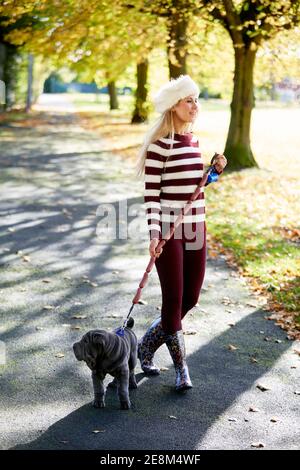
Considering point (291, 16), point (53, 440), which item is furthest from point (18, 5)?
point (53, 440)

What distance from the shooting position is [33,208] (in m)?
12.1

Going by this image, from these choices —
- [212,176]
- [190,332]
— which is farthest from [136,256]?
[212,176]

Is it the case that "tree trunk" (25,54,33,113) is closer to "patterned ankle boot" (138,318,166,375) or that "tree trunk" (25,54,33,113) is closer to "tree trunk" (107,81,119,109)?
"tree trunk" (107,81,119,109)

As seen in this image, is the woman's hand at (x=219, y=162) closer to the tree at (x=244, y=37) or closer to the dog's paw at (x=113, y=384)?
the dog's paw at (x=113, y=384)

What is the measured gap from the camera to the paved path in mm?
4293

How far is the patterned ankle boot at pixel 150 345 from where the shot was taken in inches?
201

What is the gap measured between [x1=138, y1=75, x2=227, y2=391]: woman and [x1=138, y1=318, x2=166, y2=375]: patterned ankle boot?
0.24 m

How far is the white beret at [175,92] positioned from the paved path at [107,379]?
2090 millimetres

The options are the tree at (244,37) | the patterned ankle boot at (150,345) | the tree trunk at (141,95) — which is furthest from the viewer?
the tree trunk at (141,95)

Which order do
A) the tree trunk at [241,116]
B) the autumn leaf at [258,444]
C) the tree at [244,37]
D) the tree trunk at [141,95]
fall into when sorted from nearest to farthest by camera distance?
the autumn leaf at [258,444], the tree at [244,37], the tree trunk at [241,116], the tree trunk at [141,95]

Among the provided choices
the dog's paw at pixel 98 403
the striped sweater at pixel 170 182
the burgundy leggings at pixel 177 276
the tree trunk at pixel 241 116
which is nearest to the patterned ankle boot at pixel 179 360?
the burgundy leggings at pixel 177 276

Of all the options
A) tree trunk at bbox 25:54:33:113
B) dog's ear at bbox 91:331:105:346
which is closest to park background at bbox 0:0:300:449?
dog's ear at bbox 91:331:105:346

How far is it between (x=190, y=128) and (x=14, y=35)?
12367mm

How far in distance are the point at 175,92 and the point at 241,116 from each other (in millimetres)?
13725
